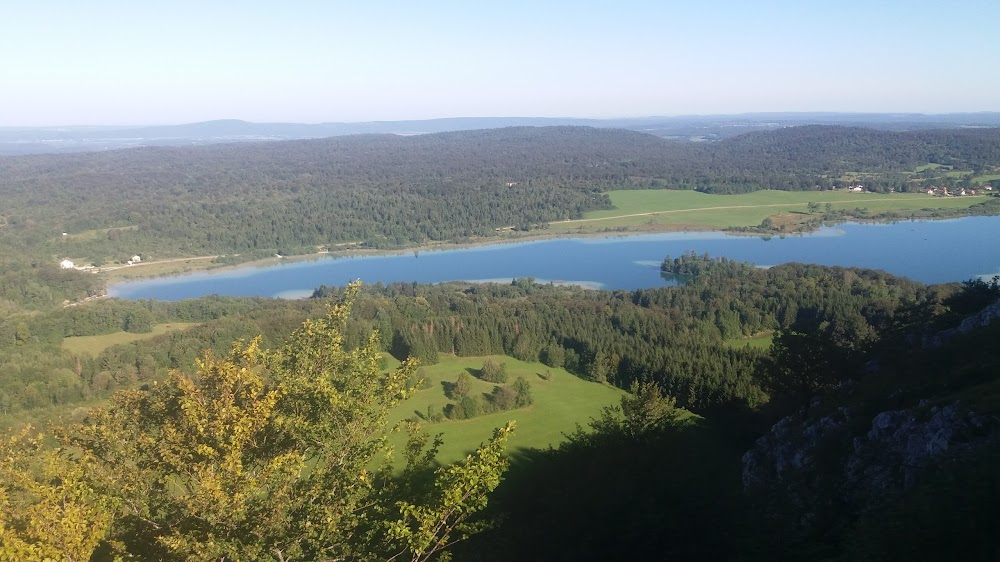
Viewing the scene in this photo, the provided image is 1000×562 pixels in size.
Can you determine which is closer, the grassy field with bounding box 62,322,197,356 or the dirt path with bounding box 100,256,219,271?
the grassy field with bounding box 62,322,197,356

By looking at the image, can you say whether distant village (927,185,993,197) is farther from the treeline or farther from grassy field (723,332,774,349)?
grassy field (723,332,774,349)

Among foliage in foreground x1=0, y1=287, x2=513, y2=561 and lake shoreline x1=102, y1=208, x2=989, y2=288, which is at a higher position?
foliage in foreground x1=0, y1=287, x2=513, y2=561

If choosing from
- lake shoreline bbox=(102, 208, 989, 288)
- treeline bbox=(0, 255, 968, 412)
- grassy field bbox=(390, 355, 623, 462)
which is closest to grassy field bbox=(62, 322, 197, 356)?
treeline bbox=(0, 255, 968, 412)

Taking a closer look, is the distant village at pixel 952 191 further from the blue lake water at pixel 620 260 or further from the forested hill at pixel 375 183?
the blue lake water at pixel 620 260

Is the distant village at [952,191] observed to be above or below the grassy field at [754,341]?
above

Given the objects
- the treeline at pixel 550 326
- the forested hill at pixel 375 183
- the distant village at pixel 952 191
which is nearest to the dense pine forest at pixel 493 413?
the treeline at pixel 550 326
